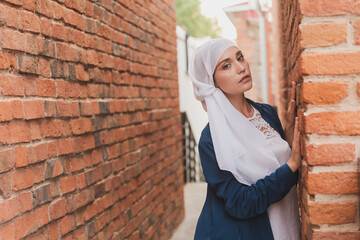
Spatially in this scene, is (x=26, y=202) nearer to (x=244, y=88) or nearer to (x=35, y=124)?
(x=35, y=124)

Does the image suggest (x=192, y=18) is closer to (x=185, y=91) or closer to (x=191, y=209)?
(x=185, y=91)

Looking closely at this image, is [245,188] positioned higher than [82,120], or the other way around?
[82,120]

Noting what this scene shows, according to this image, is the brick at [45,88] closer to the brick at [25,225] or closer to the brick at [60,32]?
the brick at [60,32]

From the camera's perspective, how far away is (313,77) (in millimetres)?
1558

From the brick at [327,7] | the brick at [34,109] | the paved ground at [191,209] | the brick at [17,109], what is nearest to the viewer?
the brick at [327,7]

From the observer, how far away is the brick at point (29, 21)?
1927mm

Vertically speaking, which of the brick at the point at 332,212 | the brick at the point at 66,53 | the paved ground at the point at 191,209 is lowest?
the paved ground at the point at 191,209

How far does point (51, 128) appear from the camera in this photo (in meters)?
2.15

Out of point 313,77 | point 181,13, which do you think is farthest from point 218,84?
point 181,13

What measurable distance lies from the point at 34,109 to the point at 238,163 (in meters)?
0.97

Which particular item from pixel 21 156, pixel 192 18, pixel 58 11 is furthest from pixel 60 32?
pixel 192 18

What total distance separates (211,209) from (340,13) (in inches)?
44.7

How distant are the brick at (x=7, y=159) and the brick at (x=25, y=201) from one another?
0.48 ft

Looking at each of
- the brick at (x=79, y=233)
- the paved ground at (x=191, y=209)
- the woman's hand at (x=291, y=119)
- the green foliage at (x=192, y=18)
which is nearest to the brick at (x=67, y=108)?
the brick at (x=79, y=233)
